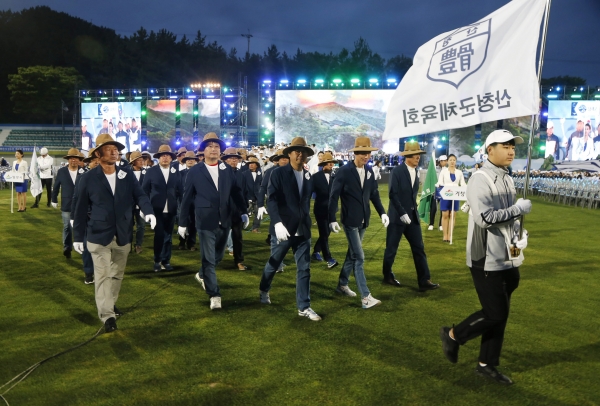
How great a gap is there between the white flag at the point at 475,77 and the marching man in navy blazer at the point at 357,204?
134cm

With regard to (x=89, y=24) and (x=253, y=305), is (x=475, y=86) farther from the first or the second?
(x=89, y=24)

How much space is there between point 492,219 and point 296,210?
2467mm

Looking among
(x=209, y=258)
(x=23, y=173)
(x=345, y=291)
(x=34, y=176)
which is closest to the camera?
(x=209, y=258)

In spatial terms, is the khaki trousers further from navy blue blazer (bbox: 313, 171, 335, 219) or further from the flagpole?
the flagpole

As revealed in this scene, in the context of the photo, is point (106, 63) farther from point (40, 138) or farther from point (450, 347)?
point (450, 347)

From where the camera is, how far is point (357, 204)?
6.39 m

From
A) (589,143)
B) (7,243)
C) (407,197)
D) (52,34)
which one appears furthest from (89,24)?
(407,197)

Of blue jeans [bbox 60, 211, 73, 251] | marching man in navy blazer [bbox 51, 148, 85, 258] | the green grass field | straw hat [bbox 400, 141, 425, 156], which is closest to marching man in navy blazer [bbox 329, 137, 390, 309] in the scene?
the green grass field

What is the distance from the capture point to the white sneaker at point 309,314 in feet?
19.1

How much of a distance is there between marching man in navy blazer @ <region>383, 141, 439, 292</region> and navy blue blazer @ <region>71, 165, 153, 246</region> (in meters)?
3.63

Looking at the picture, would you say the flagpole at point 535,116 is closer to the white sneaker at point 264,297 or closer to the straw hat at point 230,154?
the white sneaker at point 264,297

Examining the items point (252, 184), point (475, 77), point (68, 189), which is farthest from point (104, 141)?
point (252, 184)

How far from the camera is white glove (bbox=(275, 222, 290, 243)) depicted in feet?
18.4

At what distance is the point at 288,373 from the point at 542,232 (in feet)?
36.7
